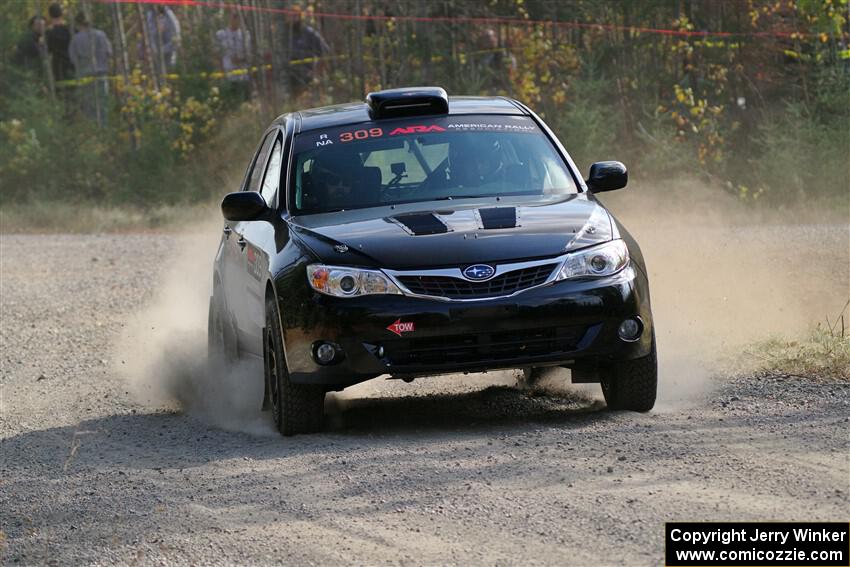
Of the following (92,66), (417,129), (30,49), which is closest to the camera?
(417,129)

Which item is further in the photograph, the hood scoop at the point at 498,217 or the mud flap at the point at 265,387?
the mud flap at the point at 265,387

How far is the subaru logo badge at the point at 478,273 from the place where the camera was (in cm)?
789

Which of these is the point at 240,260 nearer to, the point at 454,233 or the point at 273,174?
the point at 273,174

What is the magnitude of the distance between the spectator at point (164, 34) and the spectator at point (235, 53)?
0.95 meters

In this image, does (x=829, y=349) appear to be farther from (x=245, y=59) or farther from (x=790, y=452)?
(x=245, y=59)

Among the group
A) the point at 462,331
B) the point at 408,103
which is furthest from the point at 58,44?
the point at 462,331

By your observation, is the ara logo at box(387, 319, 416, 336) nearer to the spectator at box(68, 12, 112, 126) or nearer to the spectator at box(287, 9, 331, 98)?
Answer: the spectator at box(287, 9, 331, 98)

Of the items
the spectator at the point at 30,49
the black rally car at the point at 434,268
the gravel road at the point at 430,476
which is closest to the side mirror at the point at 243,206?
the black rally car at the point at 434,268

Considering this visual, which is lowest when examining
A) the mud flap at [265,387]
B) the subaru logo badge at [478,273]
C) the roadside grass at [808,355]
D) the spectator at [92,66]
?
the spectator at [92,66]

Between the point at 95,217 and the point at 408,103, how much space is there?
54.9 ft

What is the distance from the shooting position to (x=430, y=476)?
6.92 metres

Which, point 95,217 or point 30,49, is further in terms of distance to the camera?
point 30,49

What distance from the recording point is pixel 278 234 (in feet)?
28.9

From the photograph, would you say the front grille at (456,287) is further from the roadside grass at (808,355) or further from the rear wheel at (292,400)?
the roadside grass at (808,355)
